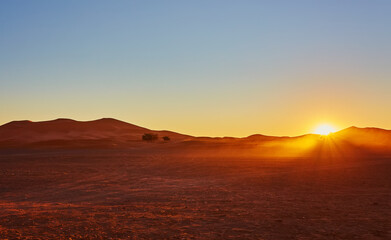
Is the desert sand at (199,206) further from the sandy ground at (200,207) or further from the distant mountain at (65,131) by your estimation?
the distant mountain at (65,131)

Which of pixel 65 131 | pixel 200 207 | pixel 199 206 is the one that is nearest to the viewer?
pixel 200 207

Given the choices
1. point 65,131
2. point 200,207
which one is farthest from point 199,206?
point 65,131

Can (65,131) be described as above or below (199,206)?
above

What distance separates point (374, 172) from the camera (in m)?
23.2

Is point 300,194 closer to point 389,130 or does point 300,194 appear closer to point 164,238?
point 164,238

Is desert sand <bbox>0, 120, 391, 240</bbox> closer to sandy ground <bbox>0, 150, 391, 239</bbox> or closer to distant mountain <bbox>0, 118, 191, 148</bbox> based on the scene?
sandy ground <bbox>0, 150, 391, 239</bbox>

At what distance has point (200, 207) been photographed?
13172mm

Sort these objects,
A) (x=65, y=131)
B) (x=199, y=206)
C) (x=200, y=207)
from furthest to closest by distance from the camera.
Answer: (x=65, y=131) → (x=199, y=206) → (x=200, y=207)

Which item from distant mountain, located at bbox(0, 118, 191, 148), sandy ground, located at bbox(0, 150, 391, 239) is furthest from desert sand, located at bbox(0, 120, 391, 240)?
distant mountain, located at bbox(0, 118, 191, 148)

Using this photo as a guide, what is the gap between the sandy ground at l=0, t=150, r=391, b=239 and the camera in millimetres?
9680

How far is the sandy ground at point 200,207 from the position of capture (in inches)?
381

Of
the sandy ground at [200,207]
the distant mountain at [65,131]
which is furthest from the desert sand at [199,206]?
the distant mountain at [65,131]

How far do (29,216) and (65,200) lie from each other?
3.90m

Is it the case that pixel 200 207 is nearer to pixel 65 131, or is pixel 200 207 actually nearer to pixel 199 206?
pixel 199 206
